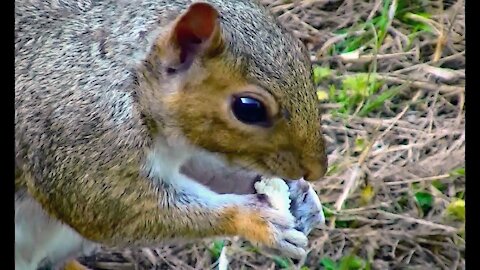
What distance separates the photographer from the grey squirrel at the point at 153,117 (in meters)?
1.47

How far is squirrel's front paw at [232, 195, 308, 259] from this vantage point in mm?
1619

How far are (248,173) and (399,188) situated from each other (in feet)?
2.37

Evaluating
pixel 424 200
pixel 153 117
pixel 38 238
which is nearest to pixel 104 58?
pixel 153 117

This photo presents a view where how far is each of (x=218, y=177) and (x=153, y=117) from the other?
215 mm

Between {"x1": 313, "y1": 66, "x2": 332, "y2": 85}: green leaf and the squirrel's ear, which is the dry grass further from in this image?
the squirrel's ear

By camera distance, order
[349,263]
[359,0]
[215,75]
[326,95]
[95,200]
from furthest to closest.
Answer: [359,0] → [326,95] → [349,263] → [95,200] → [215,75]

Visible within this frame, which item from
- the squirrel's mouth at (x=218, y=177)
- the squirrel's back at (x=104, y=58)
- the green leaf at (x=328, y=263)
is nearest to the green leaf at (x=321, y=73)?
the green leaf at (x=328, y=263)

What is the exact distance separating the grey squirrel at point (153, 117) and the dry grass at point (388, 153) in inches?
18.2

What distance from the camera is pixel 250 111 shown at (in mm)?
1458

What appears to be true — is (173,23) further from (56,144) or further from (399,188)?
(399,188)

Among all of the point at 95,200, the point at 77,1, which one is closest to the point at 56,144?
the point at 95,200

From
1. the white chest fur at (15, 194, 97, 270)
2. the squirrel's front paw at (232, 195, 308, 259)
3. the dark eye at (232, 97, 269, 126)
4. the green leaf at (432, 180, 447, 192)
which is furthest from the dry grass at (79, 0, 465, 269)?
the dark eye at (232, 97, 269, 126)

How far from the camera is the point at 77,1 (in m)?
1.70

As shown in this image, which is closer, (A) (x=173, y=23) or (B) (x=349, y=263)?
(A) (x=173, y=23)
